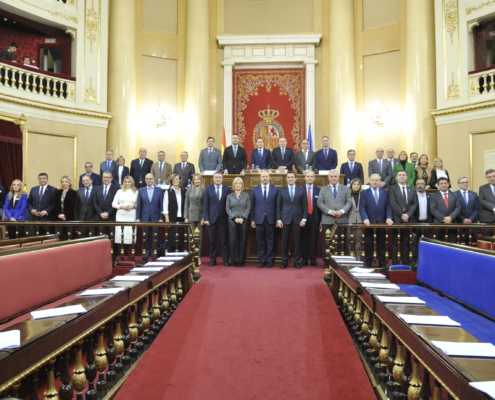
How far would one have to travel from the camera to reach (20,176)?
8.59 metres

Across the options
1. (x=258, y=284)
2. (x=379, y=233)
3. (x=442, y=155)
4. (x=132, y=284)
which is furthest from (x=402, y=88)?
(x=132, y=284)

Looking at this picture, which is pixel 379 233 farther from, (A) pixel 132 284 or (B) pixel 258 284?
(A) pixel 132 284

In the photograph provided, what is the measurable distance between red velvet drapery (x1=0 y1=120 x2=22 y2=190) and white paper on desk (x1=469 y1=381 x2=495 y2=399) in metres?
8.81

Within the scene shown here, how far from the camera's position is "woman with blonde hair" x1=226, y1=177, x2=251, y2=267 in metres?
5.68

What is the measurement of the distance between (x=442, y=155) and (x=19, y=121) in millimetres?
7832

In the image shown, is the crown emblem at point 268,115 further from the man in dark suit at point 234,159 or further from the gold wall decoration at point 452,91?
the man in dark suit at point 234,159

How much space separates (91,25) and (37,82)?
5.24 feet

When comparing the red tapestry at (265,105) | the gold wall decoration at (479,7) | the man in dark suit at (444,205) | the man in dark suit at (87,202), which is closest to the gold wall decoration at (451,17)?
the gold wall decoration at (479,7)

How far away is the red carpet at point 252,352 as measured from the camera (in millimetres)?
2254

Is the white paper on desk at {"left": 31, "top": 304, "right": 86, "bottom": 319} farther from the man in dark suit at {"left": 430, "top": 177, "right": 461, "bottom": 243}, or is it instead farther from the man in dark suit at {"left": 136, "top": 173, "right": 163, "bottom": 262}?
the man in dark suit at {"left": 430, "top": 177, "right": 461, "bottom": 243}

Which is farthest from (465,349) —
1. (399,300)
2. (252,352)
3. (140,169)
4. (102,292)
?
(140,169)

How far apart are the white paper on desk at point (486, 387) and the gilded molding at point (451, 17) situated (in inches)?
350

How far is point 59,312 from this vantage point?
1952 millimetres

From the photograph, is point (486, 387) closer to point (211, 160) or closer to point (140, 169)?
point (211, 160)
